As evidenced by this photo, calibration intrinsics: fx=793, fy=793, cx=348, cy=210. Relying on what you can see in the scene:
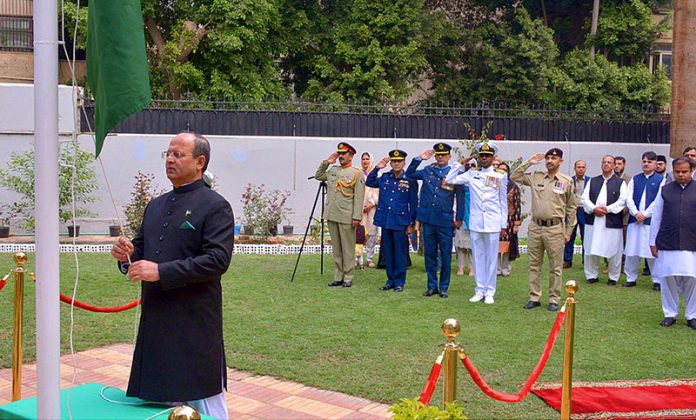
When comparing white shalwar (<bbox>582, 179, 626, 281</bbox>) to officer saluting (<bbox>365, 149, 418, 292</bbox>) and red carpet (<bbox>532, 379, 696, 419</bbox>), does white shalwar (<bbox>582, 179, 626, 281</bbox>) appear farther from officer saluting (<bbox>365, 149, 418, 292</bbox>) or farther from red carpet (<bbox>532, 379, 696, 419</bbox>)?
red carpet (<bbox>532, 379, 696, 419</bbox>)

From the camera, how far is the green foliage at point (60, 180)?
14977 millimetres

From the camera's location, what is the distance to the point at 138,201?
A: 1517 centimetres

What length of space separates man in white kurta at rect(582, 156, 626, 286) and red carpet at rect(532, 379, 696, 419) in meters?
5.42

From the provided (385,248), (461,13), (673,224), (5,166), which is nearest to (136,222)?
(5,166)

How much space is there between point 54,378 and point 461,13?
943 inches

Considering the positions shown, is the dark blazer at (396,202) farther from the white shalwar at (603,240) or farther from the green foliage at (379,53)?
the green foliage at (379,53)

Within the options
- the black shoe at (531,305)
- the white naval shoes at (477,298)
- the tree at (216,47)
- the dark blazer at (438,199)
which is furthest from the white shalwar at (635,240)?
the tree at (216,47)

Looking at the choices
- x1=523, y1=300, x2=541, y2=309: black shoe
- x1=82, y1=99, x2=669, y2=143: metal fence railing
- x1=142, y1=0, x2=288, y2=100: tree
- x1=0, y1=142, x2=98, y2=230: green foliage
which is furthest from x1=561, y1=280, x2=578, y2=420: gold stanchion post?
x1=142, y1=0, x2=288, y2=100: tree

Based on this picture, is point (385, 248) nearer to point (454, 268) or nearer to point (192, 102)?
point (454, 268)

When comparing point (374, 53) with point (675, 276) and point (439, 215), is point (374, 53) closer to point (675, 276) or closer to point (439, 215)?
point (439, 215)

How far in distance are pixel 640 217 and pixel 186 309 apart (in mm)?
8907

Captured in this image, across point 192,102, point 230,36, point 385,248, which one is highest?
point 230,36

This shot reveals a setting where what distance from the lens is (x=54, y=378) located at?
328 centimetres

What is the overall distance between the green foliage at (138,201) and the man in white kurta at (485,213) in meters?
6.64
